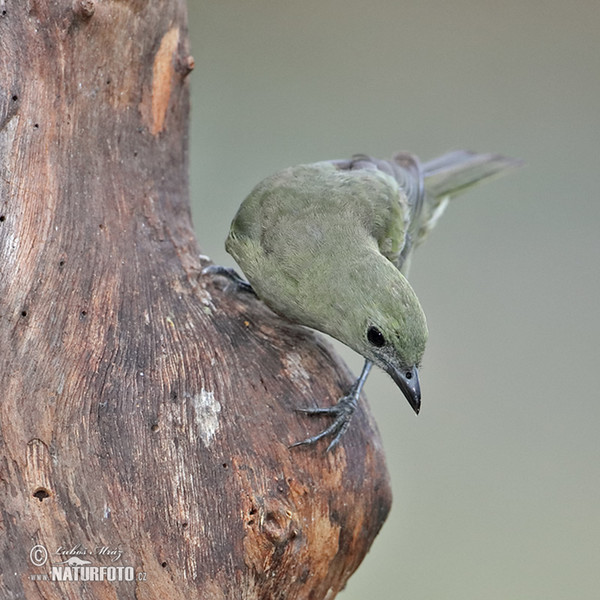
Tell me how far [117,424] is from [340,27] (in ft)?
18.0

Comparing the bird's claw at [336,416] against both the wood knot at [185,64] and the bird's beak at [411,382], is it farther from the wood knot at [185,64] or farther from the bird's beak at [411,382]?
the wood knot at [185,64]

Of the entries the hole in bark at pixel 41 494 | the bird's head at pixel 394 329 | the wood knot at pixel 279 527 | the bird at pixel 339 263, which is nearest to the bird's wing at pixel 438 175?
the bird at pixel 339 263

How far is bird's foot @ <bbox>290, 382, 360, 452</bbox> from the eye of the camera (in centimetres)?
314

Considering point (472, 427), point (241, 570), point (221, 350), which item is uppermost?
point (221, 350)

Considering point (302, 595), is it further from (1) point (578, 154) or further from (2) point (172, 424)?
(1) point (578, 154)

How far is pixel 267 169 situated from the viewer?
6961 millimetres

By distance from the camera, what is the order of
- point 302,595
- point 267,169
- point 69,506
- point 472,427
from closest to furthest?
point 69,506, point 302,595, point 472,427, point 267,169

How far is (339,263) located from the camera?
3547mm

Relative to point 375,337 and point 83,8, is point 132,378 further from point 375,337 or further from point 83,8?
point 83,8

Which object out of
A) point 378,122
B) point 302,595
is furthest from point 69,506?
point 378,122

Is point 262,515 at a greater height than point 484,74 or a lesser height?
lesser

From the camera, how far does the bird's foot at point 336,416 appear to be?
314 centimetres
